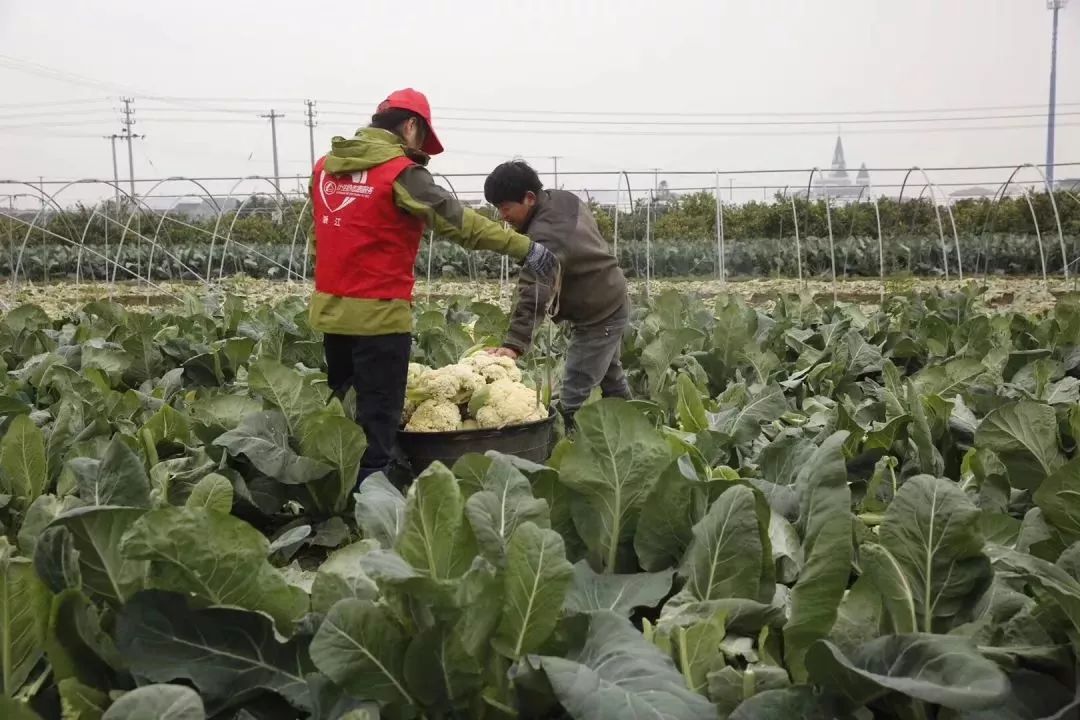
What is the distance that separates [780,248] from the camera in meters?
19.3

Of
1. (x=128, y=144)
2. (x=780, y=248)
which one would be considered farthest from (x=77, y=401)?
(x=128, y=144)

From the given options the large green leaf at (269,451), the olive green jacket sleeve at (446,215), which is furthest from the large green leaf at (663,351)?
the large green leaf at (269,451)

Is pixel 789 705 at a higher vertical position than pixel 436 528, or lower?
lower

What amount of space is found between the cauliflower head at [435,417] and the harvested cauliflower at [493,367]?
0.83ft

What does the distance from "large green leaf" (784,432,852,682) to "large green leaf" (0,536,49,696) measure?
1.14m

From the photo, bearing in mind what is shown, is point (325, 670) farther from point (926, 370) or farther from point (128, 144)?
point (128, 144)

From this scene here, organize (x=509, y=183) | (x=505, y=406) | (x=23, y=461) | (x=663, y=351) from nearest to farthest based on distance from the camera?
(x=23, y=461) < (x=505, y=406) < (x=509, y=183) < (x=663, y=351)

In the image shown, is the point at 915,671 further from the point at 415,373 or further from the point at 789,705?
the point at 415,373

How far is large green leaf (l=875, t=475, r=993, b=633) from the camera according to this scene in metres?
1.40

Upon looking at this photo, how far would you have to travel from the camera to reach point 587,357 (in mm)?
5117

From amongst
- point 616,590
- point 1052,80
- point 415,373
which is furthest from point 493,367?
point 1052,80

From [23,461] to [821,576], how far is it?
2.39 metres

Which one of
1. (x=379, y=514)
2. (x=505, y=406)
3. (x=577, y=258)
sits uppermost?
(x=577, y=258)

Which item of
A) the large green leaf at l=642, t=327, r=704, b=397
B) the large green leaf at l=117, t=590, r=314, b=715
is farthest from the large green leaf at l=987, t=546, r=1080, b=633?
the large green leaf at l=642, t=327, r=704, b=397
